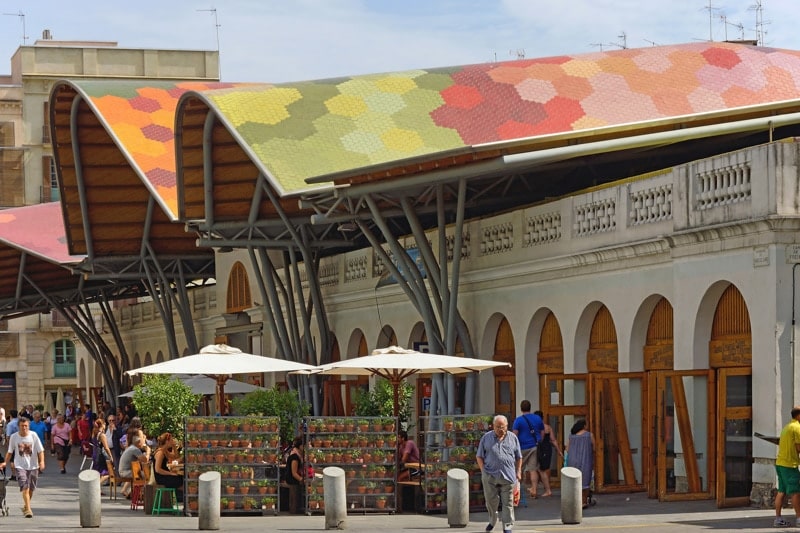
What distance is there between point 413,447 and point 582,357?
4611 millimetres

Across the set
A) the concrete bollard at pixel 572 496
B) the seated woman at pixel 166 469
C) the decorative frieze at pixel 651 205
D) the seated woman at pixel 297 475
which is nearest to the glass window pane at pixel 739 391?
the decorative frieze at pixel 651 205

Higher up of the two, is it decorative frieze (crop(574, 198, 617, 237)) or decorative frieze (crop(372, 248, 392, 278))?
decorative frieze (crop(574, 198, 617, 237))

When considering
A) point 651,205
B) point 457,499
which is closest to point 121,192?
point 651,205

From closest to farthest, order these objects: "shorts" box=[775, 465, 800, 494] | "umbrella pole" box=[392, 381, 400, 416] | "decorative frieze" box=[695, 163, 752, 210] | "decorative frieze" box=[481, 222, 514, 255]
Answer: "shorts" box=[775, 465, 800, 494], "decorative frieze" box=[695, 163, 752, 210], "umbrella pole" box=[392, 381, 400, 416], "decorative frieze" box=[481, 222, 514, 255]

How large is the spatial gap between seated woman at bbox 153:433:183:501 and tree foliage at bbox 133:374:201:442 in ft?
5.60

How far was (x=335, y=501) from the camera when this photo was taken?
23234 mm

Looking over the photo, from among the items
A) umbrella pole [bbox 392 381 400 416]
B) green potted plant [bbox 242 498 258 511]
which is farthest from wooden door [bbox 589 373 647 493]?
green potted plant [bbox 242 498 258 511]

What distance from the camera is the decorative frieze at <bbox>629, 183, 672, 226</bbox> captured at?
88.8ft

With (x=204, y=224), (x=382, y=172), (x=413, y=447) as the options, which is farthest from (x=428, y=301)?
(x=204, y=224)

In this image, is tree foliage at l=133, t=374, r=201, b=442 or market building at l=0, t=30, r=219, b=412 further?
market building at l=0, t=30, r=219, b=412

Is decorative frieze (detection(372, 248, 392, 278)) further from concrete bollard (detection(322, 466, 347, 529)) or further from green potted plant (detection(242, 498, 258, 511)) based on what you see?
concrete bollard (detection(322, 466, 347, 529))

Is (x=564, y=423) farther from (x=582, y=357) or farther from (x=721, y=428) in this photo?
(x=721, y=428)

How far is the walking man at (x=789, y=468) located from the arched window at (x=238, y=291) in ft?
114

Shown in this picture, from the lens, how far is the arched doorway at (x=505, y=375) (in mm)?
34562
